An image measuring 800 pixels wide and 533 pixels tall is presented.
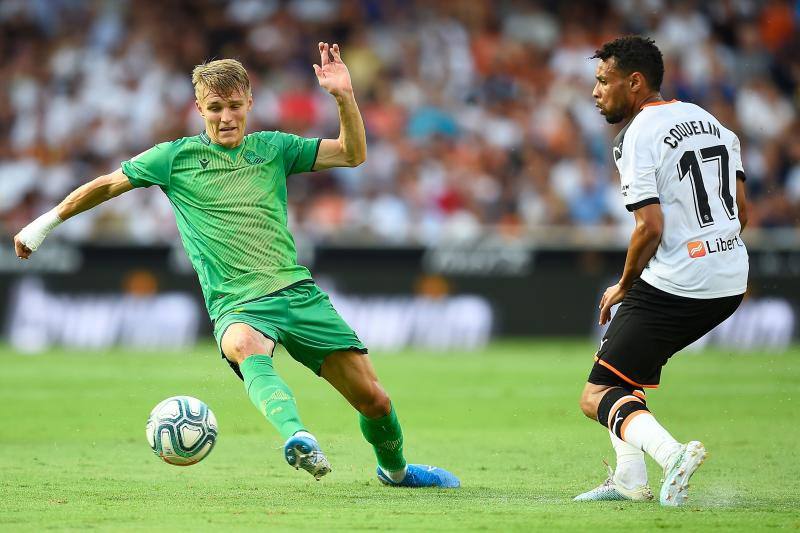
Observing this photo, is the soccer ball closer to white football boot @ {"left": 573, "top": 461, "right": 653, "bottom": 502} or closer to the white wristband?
the white wristband

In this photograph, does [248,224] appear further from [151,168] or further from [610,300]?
[610,300]

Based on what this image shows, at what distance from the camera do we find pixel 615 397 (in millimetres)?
6402

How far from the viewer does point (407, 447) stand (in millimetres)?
9047

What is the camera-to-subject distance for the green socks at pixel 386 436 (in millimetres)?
6848

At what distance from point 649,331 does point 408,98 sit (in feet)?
46.3

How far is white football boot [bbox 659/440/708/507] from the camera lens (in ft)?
19.3

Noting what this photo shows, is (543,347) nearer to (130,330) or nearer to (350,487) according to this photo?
(130,330)

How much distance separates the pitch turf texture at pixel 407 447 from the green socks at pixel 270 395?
0.42m

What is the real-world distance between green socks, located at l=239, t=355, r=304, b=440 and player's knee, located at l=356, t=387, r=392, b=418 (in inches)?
21.7

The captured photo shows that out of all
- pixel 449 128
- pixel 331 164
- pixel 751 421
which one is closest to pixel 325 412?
pixel 751 421

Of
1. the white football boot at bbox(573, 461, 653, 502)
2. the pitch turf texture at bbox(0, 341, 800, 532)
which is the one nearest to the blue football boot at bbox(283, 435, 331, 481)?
the pitch turf texture at bbox(0, 341, 800, 532)

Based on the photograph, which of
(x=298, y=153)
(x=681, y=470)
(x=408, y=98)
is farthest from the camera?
(x=408, y=98)

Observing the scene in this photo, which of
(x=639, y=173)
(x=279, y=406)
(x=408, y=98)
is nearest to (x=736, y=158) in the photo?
(x=639, y=173)

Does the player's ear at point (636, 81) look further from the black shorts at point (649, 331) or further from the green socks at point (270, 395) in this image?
the green socks at point (270, 395)
